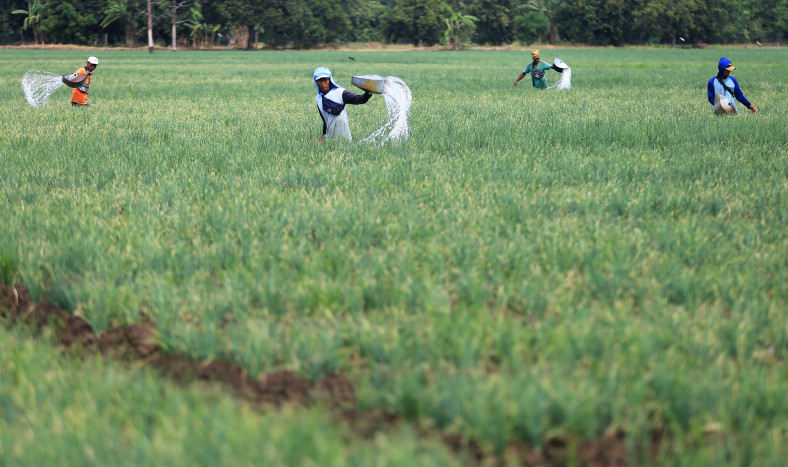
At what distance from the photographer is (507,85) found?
66.8 ft

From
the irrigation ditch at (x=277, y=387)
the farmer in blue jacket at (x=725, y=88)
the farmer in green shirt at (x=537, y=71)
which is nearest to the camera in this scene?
the irrigation ditch at (x=277, y=387)

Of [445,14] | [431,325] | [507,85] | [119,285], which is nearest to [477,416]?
[431,325]

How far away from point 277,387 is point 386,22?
82.4 m

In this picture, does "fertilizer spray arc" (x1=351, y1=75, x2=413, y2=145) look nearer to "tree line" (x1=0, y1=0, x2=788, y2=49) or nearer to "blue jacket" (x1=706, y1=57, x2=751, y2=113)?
"blue jacket" (x1=706, y1=57, x2=751, y2=113)

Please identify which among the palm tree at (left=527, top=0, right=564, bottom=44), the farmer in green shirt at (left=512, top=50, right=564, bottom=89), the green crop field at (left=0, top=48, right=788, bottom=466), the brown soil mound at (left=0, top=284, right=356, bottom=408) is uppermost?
the palm tree at (left=527, top=0, right=564, bottom=44)

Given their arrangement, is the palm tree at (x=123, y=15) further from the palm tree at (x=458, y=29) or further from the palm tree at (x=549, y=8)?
the palm tree at (x=549, y=8)

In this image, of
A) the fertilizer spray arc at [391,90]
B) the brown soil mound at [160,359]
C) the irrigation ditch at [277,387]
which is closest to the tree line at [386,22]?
the fertilizer spray arc at [391,90]

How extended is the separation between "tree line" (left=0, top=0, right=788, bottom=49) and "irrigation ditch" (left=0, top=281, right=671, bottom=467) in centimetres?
6580

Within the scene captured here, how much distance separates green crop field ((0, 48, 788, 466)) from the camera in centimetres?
216

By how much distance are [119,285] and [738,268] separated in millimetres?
3430

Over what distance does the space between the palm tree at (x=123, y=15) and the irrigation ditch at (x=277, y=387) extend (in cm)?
6749

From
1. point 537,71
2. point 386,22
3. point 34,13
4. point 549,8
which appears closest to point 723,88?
point 537,71

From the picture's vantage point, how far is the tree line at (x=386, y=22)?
67500 millimetres

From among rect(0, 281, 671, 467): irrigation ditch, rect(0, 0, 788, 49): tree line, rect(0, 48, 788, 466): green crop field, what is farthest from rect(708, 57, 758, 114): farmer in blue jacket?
rect(0, 0, 788, 49): tree line
